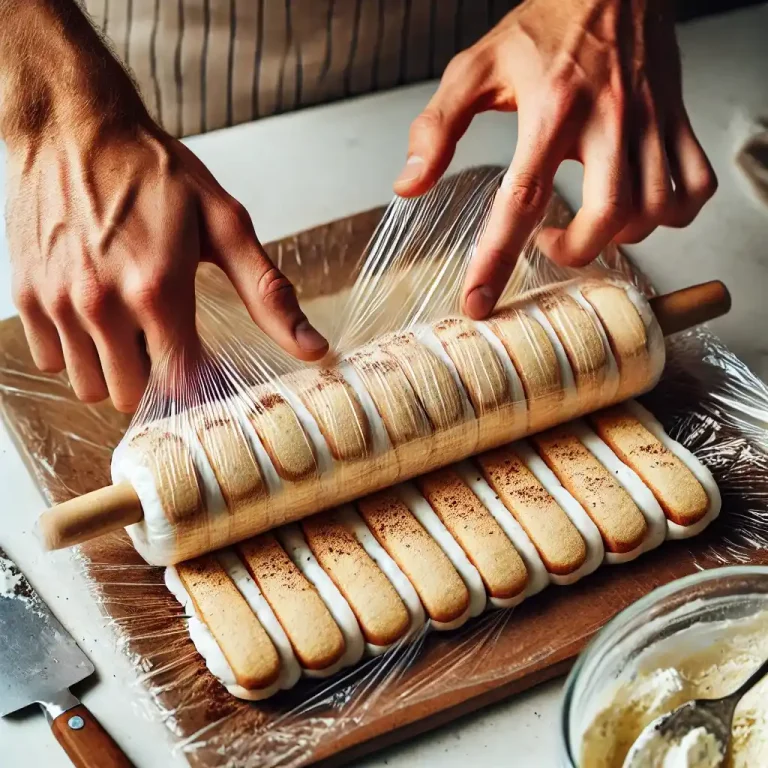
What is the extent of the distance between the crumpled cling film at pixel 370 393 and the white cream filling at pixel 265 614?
2 cm

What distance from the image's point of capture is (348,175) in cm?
156

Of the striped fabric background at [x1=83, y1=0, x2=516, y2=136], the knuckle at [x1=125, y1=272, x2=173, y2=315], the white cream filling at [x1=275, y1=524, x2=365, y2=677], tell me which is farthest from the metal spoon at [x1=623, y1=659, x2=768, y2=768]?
the striped fabric background at [x1=83, y1=0, x2=516, y2=136]

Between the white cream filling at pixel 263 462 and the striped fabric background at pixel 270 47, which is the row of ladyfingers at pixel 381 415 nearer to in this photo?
the white cream filling at pixel 263 462

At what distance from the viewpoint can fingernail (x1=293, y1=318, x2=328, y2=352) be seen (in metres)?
1.04

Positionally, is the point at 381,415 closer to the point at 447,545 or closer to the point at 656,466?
the point at 447,545

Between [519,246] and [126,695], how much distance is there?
59cm

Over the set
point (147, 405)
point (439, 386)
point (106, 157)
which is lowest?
point (439, 386)

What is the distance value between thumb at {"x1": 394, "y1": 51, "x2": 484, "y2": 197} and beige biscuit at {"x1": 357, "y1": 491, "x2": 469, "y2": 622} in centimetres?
37

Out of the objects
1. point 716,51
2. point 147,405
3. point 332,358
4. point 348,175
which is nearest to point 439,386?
point 332,358

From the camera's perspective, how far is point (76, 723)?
93 cm

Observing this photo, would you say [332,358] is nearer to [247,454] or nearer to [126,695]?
[247,454]

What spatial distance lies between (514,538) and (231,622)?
282 millimetres

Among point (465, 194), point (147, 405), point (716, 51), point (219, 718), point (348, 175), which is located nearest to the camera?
point (219, 718)

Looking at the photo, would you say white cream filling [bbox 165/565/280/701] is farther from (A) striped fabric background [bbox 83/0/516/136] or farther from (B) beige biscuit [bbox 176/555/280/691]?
(A) striped fabric background [bbox 83/0/516/136]
